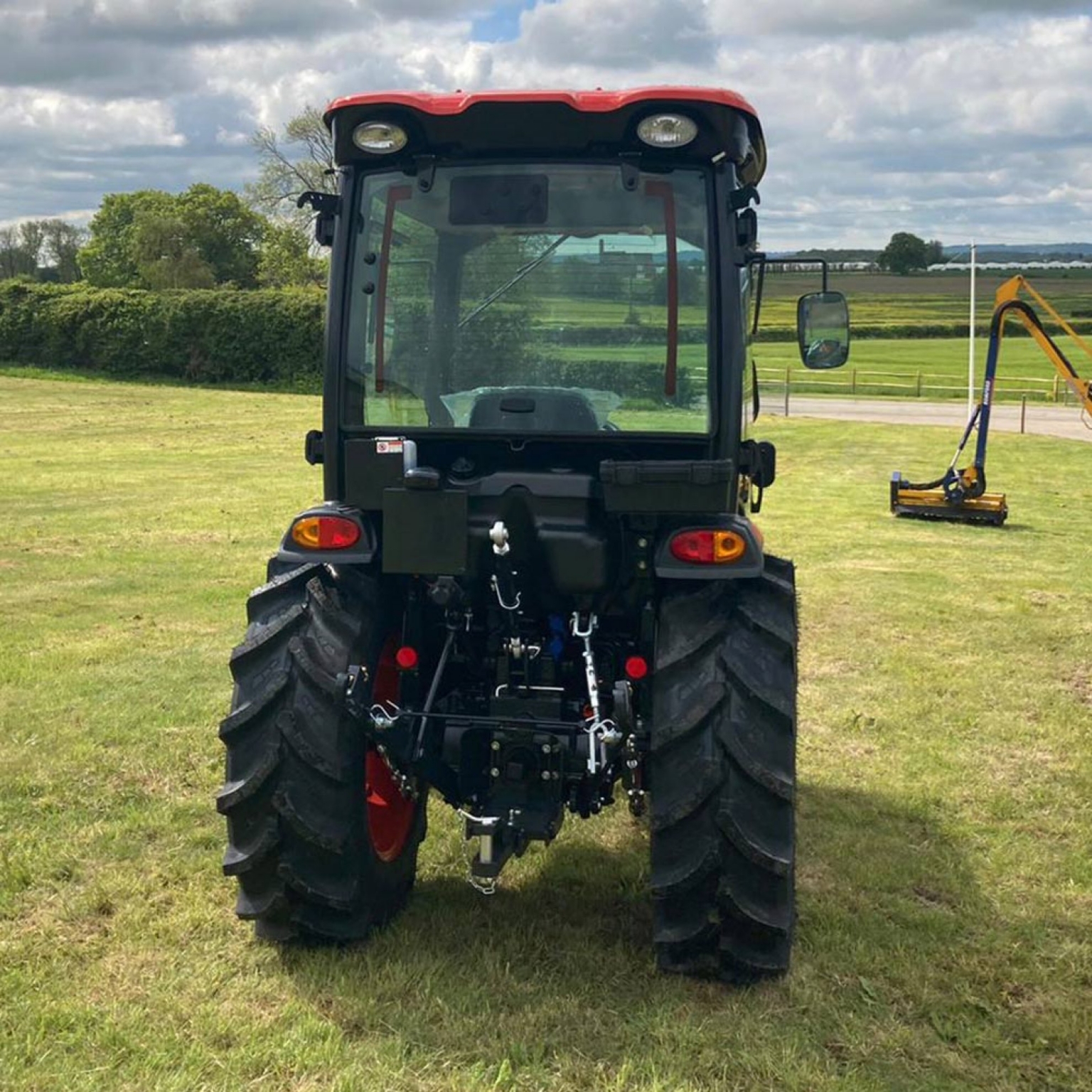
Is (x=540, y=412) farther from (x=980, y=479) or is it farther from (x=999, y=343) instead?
(x=980, y=479)

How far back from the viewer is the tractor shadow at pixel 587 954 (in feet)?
11.9

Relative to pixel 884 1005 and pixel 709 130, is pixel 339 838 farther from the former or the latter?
pixel 709 130

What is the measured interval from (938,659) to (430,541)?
5322mm

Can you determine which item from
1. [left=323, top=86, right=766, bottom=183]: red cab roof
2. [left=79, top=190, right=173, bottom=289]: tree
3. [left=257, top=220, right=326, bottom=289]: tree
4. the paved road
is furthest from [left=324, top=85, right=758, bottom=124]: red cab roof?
[left=79, top=190, right=173, bottom=289]: tree

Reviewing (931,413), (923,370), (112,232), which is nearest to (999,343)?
(931,413)

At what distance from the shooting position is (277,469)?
741 inches

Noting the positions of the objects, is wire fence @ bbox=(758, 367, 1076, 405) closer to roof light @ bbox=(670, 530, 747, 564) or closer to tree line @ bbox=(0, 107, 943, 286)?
tree line @ bbox=(0, 107, 943, 286)

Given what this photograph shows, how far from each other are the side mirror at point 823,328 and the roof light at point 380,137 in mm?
1498

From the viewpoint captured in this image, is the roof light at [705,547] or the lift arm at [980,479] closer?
the roof light at [705,547]

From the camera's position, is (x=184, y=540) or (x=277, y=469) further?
(x=277, y=469)

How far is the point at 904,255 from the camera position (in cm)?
2120

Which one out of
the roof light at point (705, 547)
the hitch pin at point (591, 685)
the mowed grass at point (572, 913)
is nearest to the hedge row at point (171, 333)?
the mowed grass at point (572, 913)

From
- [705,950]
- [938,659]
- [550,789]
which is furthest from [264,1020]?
[938,659]

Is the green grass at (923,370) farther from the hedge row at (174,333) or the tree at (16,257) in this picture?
the tree at (16,257)
